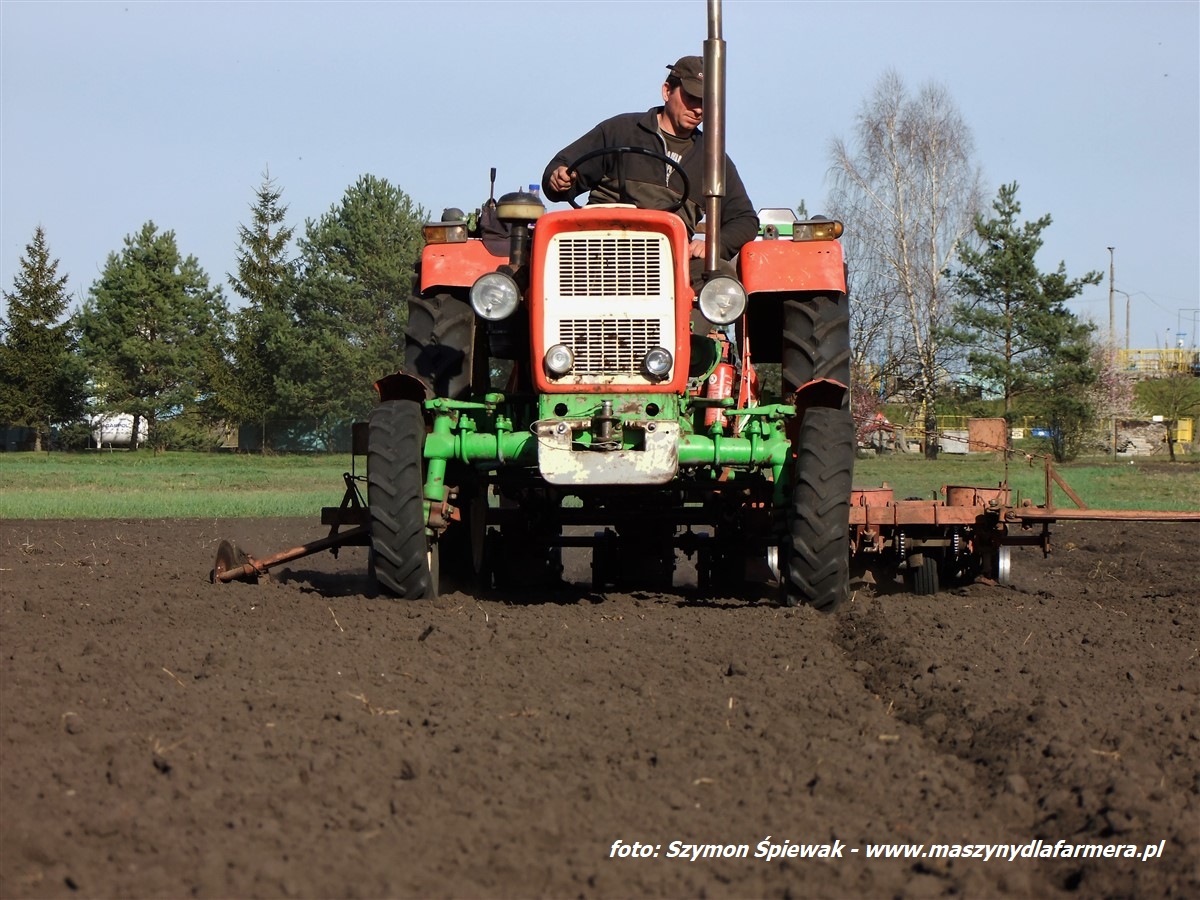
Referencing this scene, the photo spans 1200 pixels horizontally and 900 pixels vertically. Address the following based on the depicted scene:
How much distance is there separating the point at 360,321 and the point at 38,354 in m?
12.5

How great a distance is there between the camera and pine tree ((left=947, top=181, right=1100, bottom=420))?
43250 mm

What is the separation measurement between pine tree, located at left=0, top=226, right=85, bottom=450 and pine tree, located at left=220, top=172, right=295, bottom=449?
589 cm

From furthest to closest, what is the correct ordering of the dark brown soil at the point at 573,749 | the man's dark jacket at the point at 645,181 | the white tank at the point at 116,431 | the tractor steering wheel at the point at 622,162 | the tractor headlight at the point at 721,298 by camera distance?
the white tank at the point at 116,431 < the man's dark jacket at the point at 645,181 < the tractor steering wheel at the point at 622,162 < the tractor headlight at the point at 721,298 < the dark brown soil at the point at 573,749

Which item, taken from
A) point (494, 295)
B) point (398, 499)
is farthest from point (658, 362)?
point (398, 499)

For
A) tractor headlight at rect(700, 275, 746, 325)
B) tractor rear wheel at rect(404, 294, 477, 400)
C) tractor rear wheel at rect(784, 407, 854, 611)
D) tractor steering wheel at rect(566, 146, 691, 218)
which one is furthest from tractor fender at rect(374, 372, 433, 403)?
tractor rear wheel at rect(784, 407, 854, 611)

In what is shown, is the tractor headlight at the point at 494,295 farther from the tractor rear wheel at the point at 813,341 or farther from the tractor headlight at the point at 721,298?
the tractor rear wheel at the point at 813,341

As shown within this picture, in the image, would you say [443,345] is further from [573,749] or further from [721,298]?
[573,749]

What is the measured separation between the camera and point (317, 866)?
10.8 feet

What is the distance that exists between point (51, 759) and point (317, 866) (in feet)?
4.04

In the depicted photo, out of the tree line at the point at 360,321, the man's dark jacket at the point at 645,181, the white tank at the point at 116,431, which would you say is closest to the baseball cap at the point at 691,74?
the man's dark jacket at the point at 645,181

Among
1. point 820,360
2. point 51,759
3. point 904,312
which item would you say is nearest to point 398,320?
point 904,312

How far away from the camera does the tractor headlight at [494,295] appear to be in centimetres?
691

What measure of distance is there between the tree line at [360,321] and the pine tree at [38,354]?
55 mm

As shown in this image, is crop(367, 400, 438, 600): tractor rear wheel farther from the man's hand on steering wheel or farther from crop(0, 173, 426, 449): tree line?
crop(0, 173, 426, 449): tree line
